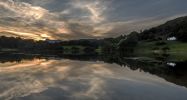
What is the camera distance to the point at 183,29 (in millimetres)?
183375

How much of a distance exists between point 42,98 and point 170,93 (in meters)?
8.95

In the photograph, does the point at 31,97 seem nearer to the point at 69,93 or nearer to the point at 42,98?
→ the point at 42,98

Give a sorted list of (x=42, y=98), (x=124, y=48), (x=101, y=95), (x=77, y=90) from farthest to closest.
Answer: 1. (x=124, y=48)
2. (x=77, y=90)
3. (x=101, y=95)
4. (x=42, y=98)

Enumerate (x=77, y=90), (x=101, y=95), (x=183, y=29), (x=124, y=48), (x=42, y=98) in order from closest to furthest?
(x=42, y=98), (x=101, y=95), (x=77, y=90), (x=183, y=29), (x=124, y=48)

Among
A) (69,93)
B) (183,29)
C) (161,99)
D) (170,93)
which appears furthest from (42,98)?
(183,29)

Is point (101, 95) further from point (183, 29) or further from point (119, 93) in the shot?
point (183, 29)

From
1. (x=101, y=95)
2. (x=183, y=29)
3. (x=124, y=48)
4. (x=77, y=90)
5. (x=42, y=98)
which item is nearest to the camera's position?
(x=42, y=98)

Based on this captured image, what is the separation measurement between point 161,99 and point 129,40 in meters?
181

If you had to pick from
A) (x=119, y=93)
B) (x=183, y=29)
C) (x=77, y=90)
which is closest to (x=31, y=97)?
(x=77, y=90)

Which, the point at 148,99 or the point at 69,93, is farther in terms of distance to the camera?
the point at 69,93

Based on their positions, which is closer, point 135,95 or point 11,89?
point 135,95

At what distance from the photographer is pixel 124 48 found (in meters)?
197

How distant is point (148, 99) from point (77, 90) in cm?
530

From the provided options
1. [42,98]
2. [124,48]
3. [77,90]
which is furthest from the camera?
[124,48]
